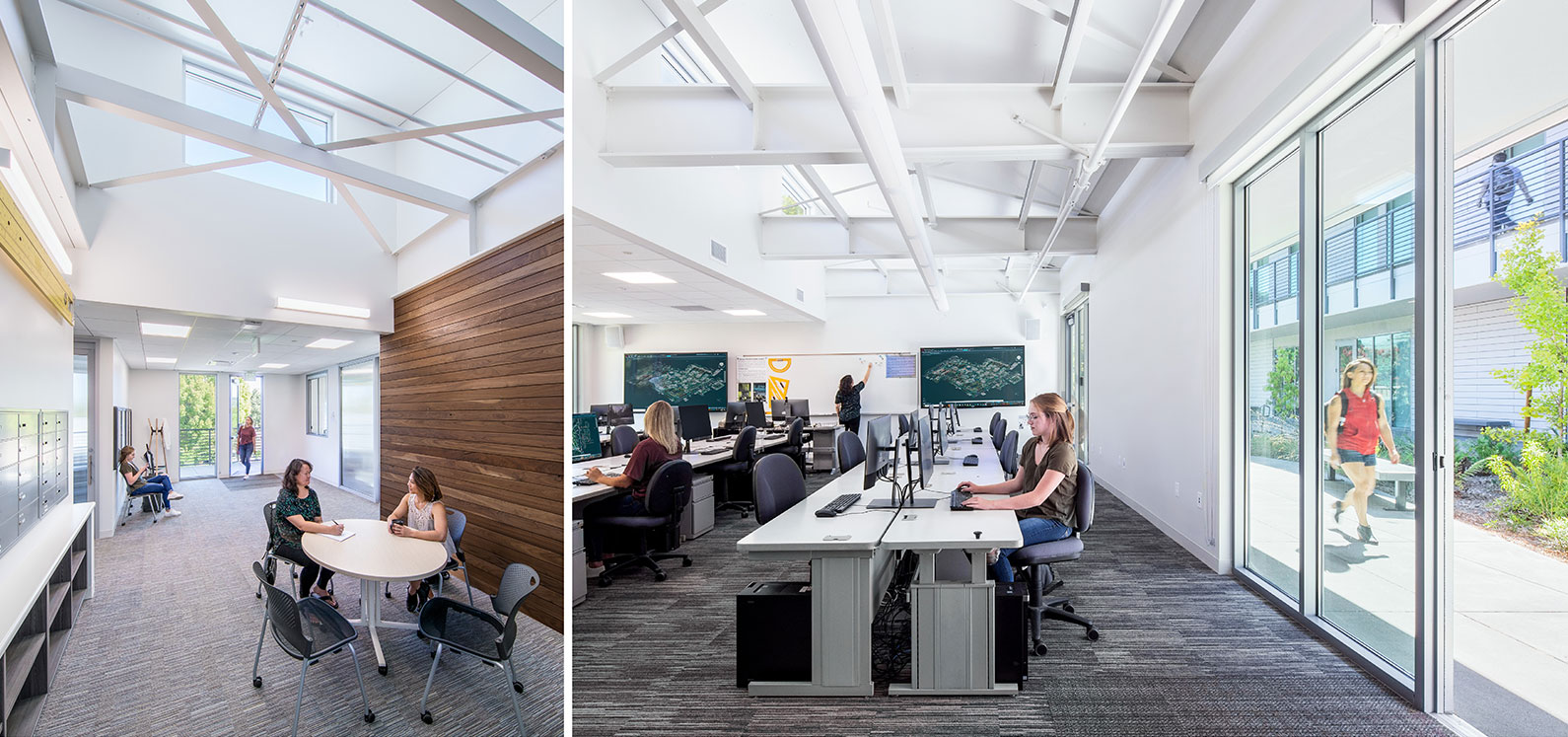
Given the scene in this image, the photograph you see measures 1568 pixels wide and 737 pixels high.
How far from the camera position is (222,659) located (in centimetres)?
97

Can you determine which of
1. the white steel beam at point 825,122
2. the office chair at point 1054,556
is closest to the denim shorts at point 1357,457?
the office chair at point 1054,556

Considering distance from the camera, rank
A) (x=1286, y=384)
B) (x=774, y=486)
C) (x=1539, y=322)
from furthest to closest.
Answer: (x=1286, y=384) < (x=774, y=486) < (x=1539, y=322)

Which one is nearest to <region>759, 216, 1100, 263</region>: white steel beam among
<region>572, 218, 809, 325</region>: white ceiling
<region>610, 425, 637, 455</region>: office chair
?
<region>572, 218, 809, 325</region>: white ceiling

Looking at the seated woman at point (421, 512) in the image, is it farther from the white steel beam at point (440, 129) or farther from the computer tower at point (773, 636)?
the computer tower at point (773, 636)

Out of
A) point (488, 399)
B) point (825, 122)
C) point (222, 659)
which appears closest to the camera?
point (222, 659)

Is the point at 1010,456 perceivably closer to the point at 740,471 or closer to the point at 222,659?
the point at 740,471

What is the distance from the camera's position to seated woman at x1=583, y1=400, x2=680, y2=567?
4891mm

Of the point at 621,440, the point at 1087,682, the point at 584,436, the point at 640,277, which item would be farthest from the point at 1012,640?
the point at 640,277

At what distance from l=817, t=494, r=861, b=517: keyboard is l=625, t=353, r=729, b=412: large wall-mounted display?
9.07 metres

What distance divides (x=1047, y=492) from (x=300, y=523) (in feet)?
10.7

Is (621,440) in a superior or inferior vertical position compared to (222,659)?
inferior

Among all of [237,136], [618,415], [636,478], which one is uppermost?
[237,136]

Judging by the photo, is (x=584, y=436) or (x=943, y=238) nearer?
(x=584, y=436)

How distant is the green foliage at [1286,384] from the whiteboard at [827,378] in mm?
8322
